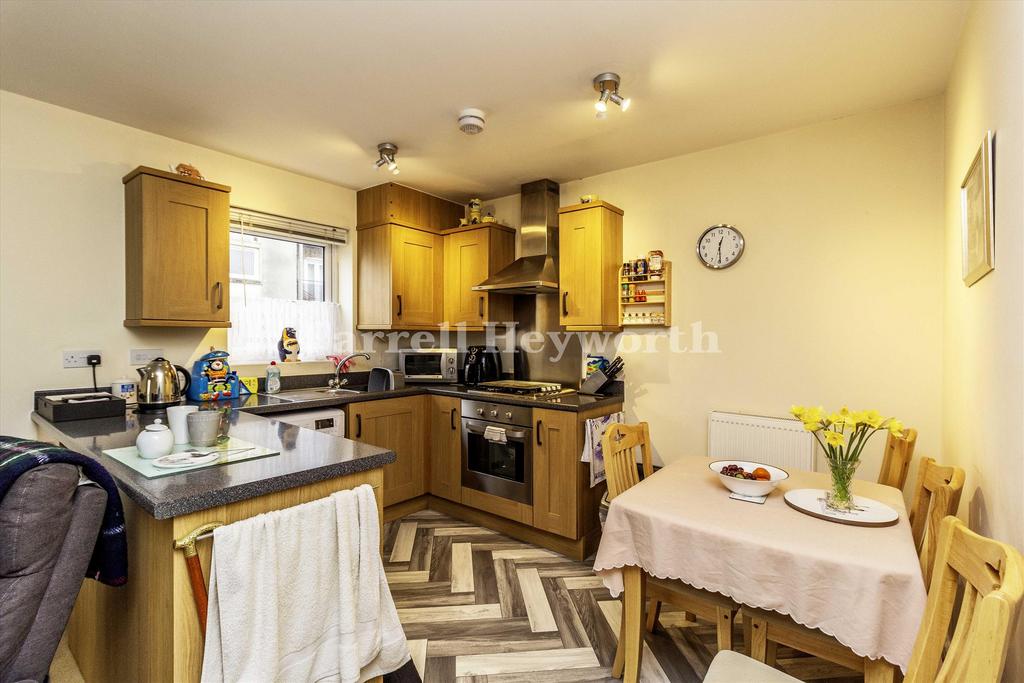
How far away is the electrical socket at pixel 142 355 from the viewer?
263 cm

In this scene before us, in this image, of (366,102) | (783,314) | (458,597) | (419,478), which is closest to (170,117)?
(366,102)

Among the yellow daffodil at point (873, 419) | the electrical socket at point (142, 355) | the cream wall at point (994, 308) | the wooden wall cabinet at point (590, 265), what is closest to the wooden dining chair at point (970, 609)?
the cream wall at point (994, 308)

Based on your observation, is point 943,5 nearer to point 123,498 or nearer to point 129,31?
point 129,31

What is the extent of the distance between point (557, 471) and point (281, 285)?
2.38m

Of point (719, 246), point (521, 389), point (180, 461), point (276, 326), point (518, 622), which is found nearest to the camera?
point (180, 461)

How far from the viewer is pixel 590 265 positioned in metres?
3.12

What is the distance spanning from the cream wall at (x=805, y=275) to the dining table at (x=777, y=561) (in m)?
0.94

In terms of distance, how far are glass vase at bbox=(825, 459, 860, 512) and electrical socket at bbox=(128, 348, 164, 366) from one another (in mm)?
3347

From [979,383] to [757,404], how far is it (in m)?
1.29

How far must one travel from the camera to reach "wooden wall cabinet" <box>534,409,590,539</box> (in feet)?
8.95

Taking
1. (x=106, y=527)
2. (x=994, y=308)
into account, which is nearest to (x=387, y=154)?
(x=106, y=527)

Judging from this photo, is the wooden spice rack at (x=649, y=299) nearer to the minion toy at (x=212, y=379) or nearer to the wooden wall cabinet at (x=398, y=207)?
the wooden wall cabinet at (x=398, y=207)

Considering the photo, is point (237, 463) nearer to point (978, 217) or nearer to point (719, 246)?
point (978, 217)

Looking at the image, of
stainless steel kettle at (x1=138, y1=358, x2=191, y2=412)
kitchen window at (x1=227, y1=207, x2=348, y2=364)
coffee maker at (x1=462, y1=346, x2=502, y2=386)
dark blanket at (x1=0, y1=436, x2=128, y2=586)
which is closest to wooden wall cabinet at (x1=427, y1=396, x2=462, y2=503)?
coffee maker at (x1=462, y1=346, x2=502, y2=386)
